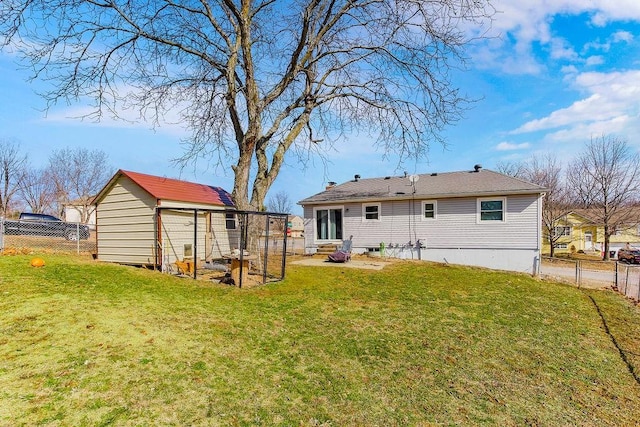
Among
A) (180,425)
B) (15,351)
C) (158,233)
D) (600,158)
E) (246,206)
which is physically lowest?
(180,425)

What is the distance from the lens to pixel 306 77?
11.6 m

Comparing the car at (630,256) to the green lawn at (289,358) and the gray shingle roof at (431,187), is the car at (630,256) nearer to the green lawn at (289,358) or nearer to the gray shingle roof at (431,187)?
the gray shingle roof at (431,187)

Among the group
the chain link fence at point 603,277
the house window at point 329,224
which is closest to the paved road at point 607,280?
the chain link fence at point 603,277

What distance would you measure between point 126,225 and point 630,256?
105ft

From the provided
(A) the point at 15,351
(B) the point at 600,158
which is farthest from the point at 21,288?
(B) the point at 600,158

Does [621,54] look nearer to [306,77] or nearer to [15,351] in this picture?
[306,77]

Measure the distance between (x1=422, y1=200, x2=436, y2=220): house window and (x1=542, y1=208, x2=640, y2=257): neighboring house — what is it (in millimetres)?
18663

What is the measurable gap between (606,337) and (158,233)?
11.1 metres

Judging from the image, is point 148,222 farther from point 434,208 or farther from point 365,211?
point 434,208

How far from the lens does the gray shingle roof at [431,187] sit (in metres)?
14.2

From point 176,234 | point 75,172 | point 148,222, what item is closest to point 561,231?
point 176,234

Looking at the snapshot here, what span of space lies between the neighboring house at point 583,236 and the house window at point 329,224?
837 inches

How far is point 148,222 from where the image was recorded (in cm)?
1023

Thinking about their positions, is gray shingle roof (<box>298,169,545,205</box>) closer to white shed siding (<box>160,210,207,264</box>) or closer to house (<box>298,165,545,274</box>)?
house (<box>298,165,545,274</box>)
